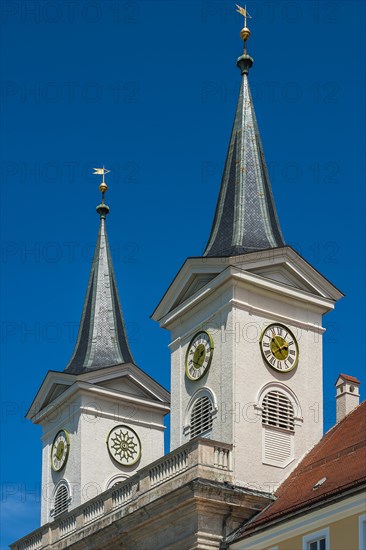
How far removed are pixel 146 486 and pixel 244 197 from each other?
34.7 ft

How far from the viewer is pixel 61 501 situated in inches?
2000

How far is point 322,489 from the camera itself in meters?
35.8

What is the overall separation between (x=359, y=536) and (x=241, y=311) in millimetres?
11173

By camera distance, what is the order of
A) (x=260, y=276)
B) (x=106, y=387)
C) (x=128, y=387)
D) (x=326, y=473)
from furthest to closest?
(x=128, y=387) → (x=106, y=387) → (x=260, y=276) → (x=326, y=473)

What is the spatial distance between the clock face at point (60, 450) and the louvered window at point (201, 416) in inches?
361

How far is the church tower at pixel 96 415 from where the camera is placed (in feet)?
165

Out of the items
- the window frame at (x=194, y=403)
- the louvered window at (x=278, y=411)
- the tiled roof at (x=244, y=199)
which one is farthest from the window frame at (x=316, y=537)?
the tiled roof at (x=244, y=199)

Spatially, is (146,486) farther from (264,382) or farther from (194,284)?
(194,284)

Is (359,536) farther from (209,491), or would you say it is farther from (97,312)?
(97,312)

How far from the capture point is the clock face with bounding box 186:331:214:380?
43.2 metres

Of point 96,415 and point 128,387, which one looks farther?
point 128,387

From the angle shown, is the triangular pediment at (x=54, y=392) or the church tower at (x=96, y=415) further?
the triangular pediment at (x=54, y=392)

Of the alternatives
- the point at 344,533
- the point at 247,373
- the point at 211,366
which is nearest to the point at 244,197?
the point at 211,366

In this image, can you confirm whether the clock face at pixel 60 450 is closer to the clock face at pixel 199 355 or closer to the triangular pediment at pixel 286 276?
the clock face at pixel 199 355
